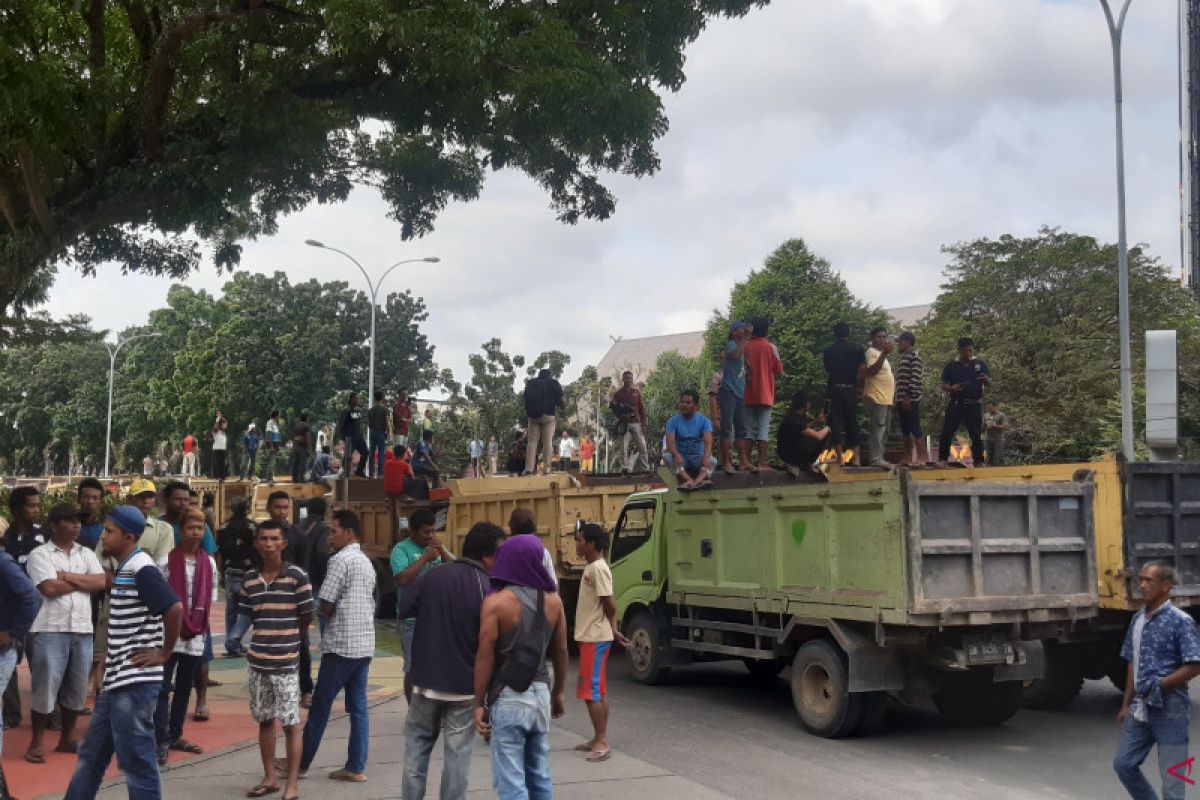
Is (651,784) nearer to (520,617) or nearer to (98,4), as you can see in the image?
(520,617)

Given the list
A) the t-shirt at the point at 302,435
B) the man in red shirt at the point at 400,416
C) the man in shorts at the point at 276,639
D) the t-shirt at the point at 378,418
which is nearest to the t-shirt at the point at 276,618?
the man in shorts at the point at 276,639

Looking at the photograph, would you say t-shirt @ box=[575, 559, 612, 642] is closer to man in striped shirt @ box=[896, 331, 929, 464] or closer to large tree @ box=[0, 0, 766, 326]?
man in striped shirt @ box=[896, 331, 929, 464]

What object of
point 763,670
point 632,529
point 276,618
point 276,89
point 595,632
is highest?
point 276,89

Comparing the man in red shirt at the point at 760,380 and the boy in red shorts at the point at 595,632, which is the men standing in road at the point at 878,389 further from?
the boy in red shorts at the point at 595,632

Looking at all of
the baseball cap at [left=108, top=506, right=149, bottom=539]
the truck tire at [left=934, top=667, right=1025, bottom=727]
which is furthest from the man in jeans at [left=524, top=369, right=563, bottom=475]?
the baseball cap at [left=108, top=506, right=149, bottom=539]

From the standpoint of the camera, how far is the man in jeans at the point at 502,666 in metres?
5.24

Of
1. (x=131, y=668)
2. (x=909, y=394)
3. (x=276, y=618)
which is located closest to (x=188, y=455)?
(x=909, y=394)

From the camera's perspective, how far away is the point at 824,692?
368 inches

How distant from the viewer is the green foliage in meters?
43.8

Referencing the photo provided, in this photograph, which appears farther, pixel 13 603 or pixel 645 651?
pixel 645 651

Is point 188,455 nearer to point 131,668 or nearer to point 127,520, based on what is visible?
point 127,520

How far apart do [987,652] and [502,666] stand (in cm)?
483

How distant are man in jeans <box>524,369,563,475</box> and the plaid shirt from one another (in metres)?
9.17

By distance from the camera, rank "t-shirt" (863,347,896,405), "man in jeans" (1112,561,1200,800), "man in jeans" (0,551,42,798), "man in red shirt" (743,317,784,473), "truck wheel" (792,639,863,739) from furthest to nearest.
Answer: "man in red shirt" (743,317,784,473) → "t-shirt" (863,347,896,405) → "truck wheel" (792,639,863,739) → "man in jeans" (0,551,42,798) → "man in jeans" (1112,561,1200,800)
